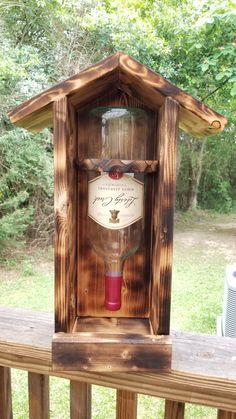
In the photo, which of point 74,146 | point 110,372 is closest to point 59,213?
point 74,146

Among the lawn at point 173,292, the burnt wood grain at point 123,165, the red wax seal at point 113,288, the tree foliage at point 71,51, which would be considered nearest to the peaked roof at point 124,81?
the burnt wood grain at point 123,165

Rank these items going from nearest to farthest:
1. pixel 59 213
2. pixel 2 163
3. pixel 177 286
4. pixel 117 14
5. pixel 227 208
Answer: pixel 59 213, pixel 177 286, pixel 2 163, pixel 117 14, pixel 227 208

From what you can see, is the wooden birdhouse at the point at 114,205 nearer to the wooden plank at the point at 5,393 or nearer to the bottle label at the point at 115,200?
the bottle label at the point at 115,200

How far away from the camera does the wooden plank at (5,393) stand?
0.66 m

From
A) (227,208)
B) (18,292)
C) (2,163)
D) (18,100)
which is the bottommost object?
(18,292)

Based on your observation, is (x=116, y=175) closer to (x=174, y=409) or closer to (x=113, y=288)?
(x=113, y=288)

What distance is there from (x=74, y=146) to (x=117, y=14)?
3.81 metres

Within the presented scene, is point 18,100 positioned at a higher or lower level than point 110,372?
higher

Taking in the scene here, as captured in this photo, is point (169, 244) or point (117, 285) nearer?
point (169, 244)

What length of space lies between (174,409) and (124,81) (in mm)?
568

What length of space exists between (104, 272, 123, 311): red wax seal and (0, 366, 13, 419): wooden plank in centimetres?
24

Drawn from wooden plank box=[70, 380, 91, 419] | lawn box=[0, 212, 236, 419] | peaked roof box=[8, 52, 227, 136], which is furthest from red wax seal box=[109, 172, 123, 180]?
lawn box=[0, 212, 236, 419]

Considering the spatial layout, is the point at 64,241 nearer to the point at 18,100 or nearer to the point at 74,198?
the point at 74,198

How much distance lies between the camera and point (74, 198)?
62 centimetres
